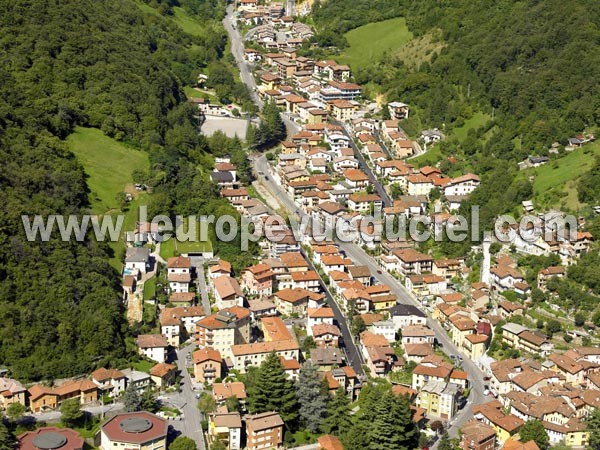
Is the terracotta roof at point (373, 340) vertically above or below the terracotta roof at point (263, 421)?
above

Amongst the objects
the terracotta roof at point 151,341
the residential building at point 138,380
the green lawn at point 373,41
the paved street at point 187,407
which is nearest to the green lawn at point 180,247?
the terracotta roof at point 151,341

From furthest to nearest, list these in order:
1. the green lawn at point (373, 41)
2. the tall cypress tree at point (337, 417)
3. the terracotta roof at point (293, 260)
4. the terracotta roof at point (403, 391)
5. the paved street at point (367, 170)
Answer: the green lawn at point (373, 41)
the paved street at point (367, 170)
the terracotta roof at point (293, 260)
the terracotta roof at point (403, 391)
the tall cypress tree at point (337, 417)

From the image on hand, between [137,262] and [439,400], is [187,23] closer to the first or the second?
[137,262]

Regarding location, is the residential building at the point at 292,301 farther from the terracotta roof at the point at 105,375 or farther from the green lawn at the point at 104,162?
the green lawn at the point at 104,162

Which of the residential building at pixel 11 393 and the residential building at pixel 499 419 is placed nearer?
the residential building at pixel 11 393

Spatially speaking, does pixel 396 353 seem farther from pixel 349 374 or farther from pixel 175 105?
pixel 175 105
